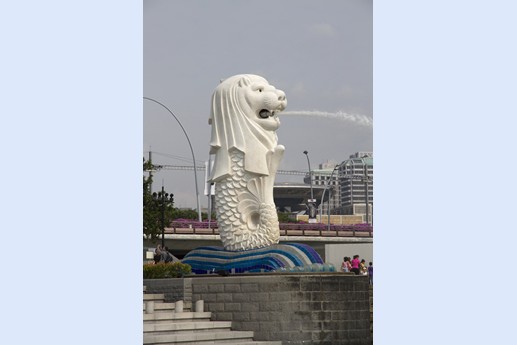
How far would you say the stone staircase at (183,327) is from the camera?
20.7 metres

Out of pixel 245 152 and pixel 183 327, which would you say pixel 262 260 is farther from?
pixel 183 327

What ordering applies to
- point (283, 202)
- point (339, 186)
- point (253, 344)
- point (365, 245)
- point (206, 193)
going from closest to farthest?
point (253, 344)
point (365, 245)
point (206, 193)
point (339, 186)
point (283, 202)

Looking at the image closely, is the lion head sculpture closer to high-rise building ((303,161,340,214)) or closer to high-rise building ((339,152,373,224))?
high-rise building ((339,152,373,224))

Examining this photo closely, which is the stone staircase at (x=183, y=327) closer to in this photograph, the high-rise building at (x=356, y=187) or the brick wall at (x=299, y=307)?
the brick wall at (x=299, y=307)

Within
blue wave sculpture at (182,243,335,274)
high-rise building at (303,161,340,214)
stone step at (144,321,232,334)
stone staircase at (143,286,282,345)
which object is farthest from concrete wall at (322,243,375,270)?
high-rise building at (303,161,340,214)

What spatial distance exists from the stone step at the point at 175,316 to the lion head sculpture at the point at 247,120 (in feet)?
13.5

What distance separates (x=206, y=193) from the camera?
137 ft

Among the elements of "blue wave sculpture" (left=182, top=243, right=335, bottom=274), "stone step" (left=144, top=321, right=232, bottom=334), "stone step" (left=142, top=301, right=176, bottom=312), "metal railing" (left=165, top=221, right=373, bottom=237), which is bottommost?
"stone step" (left=144, top=321, right=232, bottom=334)

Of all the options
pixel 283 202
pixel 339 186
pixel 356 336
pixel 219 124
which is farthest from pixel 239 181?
pixel 283 202

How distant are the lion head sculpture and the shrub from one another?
2.36 metres

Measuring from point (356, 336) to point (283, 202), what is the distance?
56420 millimetres

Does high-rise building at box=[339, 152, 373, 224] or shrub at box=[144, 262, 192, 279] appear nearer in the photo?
shrub at box=[144, 262, 192, 279]

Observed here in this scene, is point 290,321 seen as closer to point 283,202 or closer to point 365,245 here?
point 365,245

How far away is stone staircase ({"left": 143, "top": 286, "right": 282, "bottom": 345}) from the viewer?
20.7 meters
